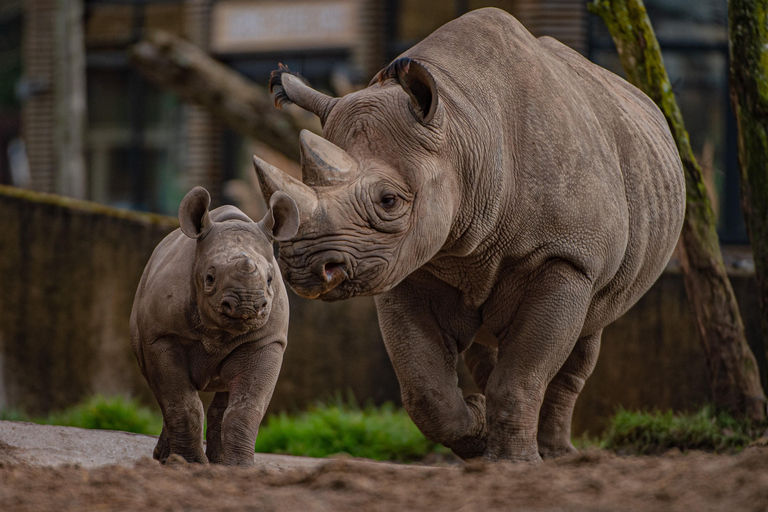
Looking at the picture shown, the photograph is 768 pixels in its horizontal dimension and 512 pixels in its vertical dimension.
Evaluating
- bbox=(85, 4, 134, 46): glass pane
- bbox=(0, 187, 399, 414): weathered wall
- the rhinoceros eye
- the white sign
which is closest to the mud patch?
the rhinoceros eye

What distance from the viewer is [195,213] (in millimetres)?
5203

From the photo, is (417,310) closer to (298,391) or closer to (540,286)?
(540,286)

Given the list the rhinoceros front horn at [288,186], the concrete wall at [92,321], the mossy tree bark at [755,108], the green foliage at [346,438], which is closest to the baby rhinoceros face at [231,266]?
the rhinoceros front horn at [288,186]

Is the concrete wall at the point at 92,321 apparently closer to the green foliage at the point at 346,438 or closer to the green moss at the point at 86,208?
the green moss at the point at 86,208

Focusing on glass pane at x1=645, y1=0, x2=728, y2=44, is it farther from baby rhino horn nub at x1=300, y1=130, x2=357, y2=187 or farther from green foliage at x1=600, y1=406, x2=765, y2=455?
baby rhino horn nub at x1=300, y1=130, x2=357, y2=187

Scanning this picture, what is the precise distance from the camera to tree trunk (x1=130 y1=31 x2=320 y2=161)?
10922 millimetres

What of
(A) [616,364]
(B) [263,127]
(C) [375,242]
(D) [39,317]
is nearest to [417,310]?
(C) [375,242]

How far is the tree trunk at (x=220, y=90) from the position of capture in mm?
10922

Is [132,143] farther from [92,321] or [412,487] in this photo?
[412,487]

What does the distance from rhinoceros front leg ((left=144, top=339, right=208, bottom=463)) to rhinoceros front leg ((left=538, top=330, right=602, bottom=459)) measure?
2.04 meters

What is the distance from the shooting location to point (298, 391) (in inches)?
367

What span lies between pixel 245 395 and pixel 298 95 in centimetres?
146

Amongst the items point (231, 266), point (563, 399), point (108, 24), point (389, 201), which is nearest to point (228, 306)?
point (231, 266)

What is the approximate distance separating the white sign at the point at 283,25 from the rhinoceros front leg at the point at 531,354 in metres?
12.1
